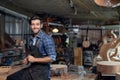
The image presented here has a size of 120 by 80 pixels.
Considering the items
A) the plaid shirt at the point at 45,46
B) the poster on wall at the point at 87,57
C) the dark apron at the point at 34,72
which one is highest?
the plaid shirt at the point at 45,46

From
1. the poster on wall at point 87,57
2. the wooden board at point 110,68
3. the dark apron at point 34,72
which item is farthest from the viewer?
the poster on wall at point 87,57

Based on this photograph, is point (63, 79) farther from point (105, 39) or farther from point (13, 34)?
point (13, 34)

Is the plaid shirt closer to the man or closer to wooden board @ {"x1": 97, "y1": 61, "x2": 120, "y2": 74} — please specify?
the man

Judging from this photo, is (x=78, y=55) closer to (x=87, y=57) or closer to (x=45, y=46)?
(x=87, y=57)

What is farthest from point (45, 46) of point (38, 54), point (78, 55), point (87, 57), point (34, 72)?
point (87, 57)

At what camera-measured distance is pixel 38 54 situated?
3.01 m

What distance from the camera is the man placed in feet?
9.68

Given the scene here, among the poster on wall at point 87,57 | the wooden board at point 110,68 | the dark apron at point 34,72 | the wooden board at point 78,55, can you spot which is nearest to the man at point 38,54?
the dark apron at point 34,72

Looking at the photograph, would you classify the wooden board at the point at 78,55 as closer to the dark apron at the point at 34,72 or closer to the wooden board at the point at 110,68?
the dark apron at the point at 34,72

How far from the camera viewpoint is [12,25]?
838 centimetres

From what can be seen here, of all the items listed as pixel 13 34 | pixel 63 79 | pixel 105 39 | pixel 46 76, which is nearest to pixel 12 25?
pixel 13 34

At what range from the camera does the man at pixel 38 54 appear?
2.95m

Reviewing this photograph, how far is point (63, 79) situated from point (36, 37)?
1.93 m

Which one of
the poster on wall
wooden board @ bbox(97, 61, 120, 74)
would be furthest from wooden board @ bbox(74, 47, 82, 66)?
wooden board @ bbox(97, 61, 120, 74)
